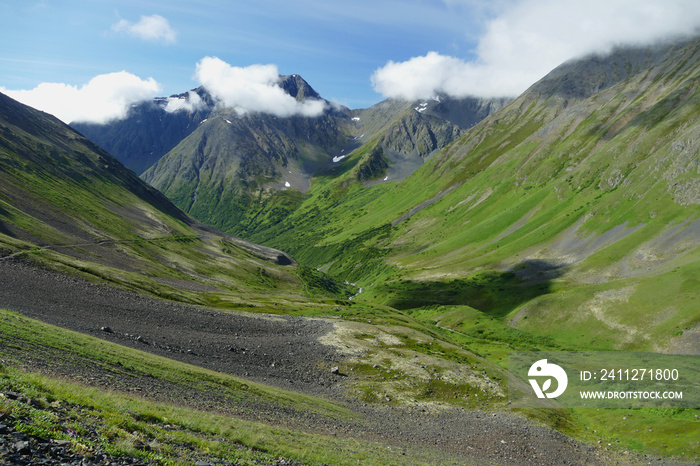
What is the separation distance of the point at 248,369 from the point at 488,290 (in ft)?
397

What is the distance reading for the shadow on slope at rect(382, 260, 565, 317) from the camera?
141200 millimetres

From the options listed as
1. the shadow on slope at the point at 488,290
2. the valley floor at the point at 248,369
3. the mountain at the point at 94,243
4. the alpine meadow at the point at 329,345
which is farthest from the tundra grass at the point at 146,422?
the shadow on slope at the point at 488,290

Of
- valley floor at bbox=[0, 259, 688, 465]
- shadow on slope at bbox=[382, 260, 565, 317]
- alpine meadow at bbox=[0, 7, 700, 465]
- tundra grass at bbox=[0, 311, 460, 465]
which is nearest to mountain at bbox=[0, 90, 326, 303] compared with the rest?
alpine meadow at bbox=[0, 7, 700, 465]

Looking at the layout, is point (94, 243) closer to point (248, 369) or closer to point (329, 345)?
point (329, 345)

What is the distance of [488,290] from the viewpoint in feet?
500

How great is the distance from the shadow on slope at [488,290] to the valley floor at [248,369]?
8754 centimetres

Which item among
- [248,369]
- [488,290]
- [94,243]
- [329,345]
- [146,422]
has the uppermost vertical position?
[488,290]

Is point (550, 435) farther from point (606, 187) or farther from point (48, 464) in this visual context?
point (606, 187)

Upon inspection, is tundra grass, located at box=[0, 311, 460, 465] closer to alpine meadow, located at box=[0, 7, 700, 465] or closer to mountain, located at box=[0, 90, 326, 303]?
alpine meadow, located at box=[0, 7, 700, 465]

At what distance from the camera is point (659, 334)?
3723 inches

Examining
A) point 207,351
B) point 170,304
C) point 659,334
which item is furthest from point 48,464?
point 659,334

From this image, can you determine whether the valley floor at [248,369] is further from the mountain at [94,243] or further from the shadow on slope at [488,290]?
the shadow on slope at [488,290]

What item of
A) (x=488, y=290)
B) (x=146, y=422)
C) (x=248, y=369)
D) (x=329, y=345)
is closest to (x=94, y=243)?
(x=329, y=345)

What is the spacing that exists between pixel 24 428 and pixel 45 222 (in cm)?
15074
